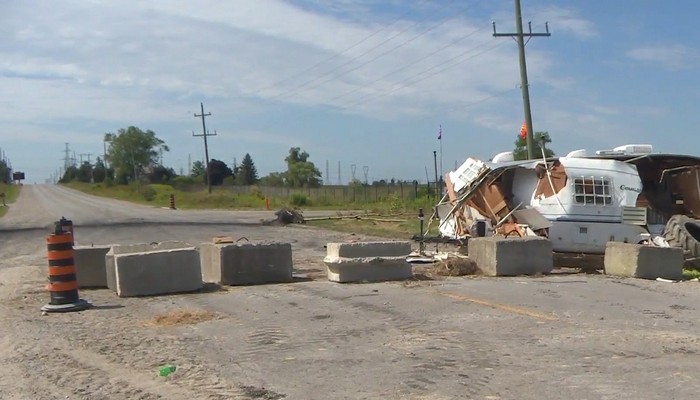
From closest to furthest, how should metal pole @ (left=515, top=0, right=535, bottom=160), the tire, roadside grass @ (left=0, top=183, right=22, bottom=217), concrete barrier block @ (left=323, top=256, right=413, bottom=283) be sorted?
concrete barrier block @ (left=323, top=256, right=413, bottom=283) < the tire < metal pole @ (left=515, top=0, right=535, bottom=160) < roadside grass @ (left=0, top=183, right=22, bottom=217)

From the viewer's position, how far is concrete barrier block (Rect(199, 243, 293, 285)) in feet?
43.1

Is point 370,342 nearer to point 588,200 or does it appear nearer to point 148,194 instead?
point 588,200

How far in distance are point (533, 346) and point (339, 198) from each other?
6209 centimetres

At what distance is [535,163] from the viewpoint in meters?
17.4

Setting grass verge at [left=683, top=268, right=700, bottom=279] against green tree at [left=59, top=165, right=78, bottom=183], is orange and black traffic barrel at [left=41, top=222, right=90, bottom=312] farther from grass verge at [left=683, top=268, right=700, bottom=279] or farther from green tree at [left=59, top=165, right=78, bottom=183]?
green tree at [left=59, top=165, right=78, bottom=183]

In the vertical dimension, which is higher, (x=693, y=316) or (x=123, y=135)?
(x=123, y=135)

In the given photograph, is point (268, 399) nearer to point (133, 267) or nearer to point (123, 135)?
point (133, 267)

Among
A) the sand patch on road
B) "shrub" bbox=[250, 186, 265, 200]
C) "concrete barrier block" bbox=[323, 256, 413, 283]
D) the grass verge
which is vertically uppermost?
"shrub" bbox=[250, 186, 265, 200]

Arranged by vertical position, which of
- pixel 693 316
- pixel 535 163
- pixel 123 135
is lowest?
pixel 693 316

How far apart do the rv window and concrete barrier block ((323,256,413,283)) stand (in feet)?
16.1

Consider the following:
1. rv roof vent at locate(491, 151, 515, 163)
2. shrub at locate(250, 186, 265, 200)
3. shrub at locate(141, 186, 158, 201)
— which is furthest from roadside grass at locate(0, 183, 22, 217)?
rv roof vent at locate(491, 151, 515, 163)

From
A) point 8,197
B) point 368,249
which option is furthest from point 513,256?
point 8,197

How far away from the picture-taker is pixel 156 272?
12.1 m

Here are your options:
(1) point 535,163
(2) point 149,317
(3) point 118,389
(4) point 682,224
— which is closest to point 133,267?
(2) point 149,317
